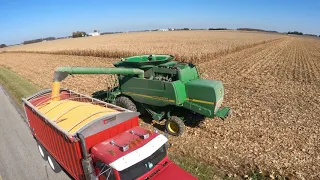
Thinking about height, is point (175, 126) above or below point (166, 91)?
below

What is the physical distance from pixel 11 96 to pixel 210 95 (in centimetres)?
1499

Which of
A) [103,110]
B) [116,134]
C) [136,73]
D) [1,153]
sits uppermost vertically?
[136,73]

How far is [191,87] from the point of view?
340 inches

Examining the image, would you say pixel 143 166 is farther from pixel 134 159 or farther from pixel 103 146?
pixel 103 146

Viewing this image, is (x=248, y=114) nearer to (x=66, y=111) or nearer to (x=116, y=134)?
(x=116, y=134)

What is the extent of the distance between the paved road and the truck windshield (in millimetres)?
3436

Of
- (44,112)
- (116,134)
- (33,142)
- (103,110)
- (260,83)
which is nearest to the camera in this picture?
(116,134)

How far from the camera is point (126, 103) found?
10148 millimetres

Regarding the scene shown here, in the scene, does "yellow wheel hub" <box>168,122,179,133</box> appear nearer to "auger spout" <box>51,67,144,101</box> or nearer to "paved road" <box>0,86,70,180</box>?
"auger spout" <box>51,67,144,101</box>

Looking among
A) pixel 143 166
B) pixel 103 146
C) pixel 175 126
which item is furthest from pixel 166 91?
pixel 143 166

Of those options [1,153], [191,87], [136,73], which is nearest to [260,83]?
[191,87]

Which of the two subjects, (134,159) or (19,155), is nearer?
(134,159)

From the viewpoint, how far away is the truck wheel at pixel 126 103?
999 cm

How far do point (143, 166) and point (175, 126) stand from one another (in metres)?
4.28
